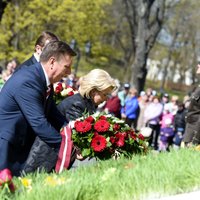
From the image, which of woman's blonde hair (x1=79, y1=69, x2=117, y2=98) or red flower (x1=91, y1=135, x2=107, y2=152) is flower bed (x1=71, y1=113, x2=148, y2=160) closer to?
red flower (x1=91, y1=135, x2=107, y2=152)

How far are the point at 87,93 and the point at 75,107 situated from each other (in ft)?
0.65

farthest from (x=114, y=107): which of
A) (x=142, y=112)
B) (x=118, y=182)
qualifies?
(x=118, y=182)

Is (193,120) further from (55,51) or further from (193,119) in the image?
(55,51)

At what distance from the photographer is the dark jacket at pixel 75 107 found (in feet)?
17.6

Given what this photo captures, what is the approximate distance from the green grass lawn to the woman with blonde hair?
1343 millimetres

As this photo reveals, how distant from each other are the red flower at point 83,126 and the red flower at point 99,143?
0.12 meters

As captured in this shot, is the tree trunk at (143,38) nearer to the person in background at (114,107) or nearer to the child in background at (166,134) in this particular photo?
the person in background at (114,107)

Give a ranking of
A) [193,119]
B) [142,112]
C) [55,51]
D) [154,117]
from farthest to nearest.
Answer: [142,112], [154,117], [193,119], [55,51]

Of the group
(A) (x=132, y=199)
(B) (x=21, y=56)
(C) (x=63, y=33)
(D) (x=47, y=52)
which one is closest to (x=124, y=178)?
(A) (x=132, y=199)

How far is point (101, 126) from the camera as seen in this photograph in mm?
4957

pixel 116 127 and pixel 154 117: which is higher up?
pixel 116 127

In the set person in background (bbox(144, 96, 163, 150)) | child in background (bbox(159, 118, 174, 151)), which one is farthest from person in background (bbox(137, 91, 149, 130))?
child in background (bbox(159, 118, 174, 151))

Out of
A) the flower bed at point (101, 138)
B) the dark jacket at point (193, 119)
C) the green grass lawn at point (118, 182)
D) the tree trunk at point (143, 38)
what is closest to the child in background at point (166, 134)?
the dark jacket at point (193, 119)

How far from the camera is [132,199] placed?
10.4 feet
